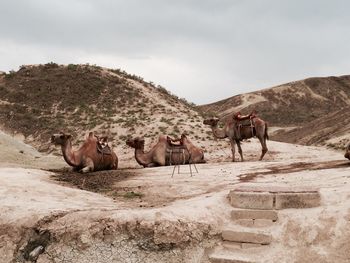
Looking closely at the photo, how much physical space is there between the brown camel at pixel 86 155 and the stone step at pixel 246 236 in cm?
906

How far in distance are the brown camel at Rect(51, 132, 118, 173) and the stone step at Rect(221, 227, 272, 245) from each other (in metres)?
9.06

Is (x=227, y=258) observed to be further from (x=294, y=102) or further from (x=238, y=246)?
(x=294, y=102)

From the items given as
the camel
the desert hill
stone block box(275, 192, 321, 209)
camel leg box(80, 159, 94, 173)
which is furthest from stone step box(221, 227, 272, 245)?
the desert hill

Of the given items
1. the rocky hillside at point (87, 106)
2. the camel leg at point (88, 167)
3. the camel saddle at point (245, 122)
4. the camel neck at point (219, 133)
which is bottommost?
the camel leg at point (88, 167)

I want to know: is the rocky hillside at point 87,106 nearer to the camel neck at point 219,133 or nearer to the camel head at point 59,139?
the camel neck at point 219,133

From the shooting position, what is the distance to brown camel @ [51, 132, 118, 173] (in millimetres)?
16641

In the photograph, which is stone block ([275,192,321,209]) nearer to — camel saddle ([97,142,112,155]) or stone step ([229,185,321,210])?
stone step ([229,185,321,210])

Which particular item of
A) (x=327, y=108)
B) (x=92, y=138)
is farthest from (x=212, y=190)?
(x=327, y=108)

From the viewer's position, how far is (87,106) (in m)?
34.9

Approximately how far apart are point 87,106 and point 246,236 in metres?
27.9

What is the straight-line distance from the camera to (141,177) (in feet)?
49.0

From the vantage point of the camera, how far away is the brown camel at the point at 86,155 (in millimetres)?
16641

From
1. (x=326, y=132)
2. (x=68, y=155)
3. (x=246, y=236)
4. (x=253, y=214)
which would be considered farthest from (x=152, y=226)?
(x=326, y=132)

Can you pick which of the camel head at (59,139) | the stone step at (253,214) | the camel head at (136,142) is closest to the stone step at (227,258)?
the stone step at (253,214)
